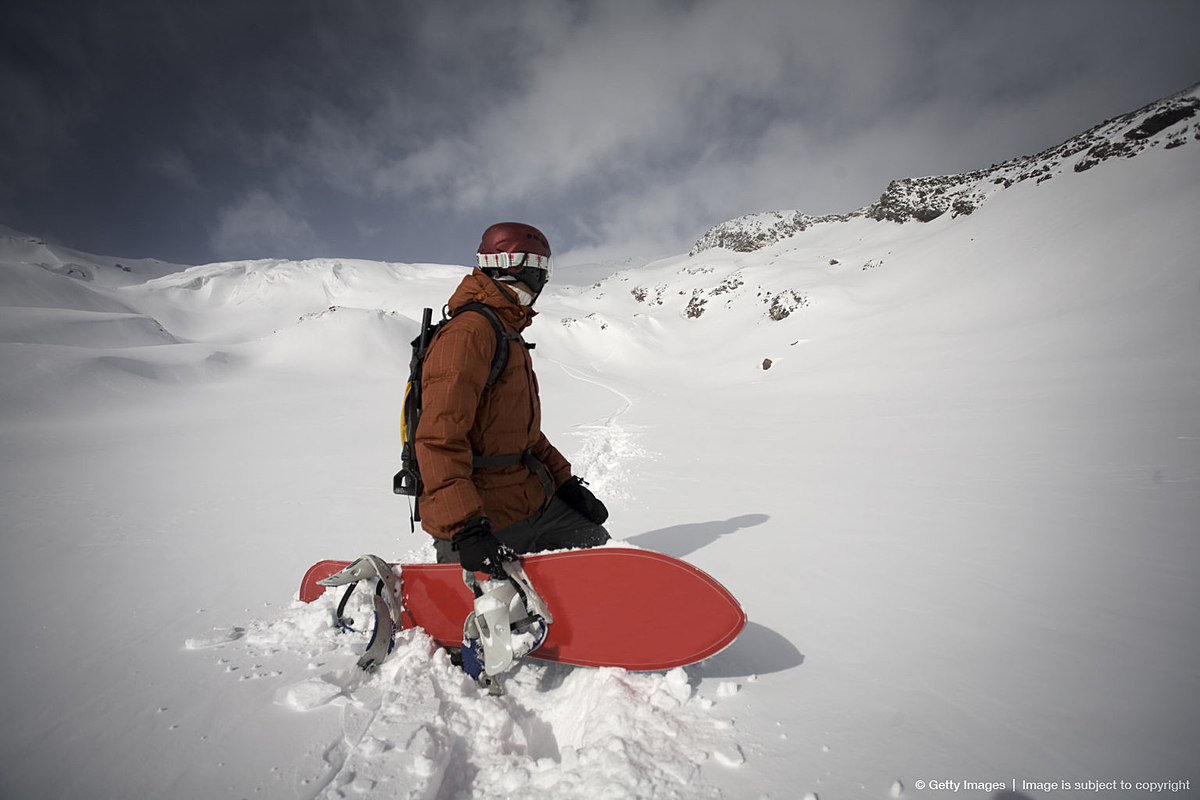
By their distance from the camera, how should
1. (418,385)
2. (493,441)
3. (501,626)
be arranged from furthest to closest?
(493,441)
(418,385)
(501,626)

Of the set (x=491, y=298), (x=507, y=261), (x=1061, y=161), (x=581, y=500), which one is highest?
(x=1061, y=161)

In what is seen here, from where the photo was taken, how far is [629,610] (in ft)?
7.61

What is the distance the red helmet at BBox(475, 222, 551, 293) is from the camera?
2705mm

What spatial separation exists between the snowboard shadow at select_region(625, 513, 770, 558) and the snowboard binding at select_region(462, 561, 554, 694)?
210 centimetres

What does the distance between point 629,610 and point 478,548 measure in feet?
2.82

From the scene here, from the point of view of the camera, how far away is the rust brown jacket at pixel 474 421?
2170 mm

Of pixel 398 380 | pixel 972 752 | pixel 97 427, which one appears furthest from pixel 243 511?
pixel 398 380

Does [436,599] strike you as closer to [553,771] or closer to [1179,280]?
[553,771]

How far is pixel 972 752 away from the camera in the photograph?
165 centimetres

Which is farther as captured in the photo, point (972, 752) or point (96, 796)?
point (972, 752)

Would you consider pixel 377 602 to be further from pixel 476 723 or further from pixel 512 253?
pixel 512 253

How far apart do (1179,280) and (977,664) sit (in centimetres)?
1635

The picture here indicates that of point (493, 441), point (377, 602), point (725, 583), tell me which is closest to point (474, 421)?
point (493, 441)

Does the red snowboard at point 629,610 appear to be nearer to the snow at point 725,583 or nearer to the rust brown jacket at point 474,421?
the snow at point 725,583
